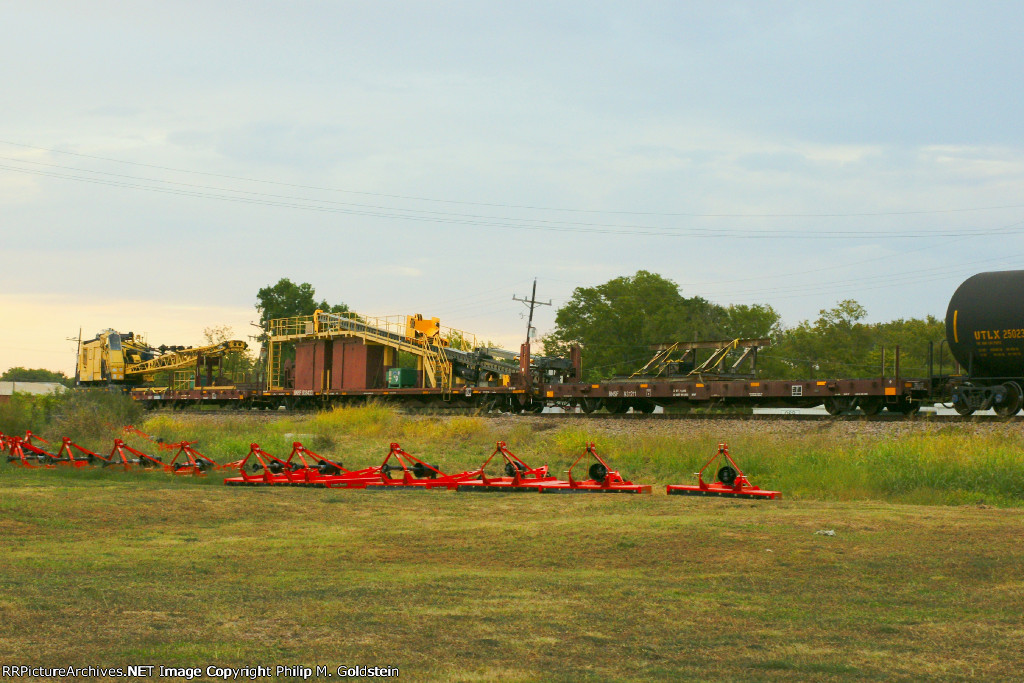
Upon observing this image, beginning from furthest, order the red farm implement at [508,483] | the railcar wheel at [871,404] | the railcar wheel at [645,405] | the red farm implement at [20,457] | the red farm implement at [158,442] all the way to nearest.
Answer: the railcar wheel at [645,405]
the railcar wheel at [871,404]
the red farm implement at [158,442]
the red farm implement at [20,457]
the red farm implement at [508,483]

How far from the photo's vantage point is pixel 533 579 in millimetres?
8203

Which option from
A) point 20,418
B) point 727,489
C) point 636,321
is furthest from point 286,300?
point 727,489

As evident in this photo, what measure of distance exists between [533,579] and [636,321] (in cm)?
6994

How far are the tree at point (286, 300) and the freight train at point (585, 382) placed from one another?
119 feet

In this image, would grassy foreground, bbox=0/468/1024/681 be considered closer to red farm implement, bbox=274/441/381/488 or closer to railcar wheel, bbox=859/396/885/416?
red farm implement, bbox=274/441/381/488

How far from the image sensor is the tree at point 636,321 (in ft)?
242

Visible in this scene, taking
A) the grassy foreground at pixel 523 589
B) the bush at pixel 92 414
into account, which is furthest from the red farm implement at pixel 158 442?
the grassy foreground at pixel 523 589

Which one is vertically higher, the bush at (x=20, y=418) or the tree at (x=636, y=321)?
the tree at (x=636, y=321)

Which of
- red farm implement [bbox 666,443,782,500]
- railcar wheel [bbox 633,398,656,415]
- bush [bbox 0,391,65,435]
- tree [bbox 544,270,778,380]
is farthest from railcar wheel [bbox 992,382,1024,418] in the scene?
tree [bbox 544,270,778,380]

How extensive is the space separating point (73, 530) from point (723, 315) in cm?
6889

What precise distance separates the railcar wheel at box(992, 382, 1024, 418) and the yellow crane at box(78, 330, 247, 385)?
1618 inches

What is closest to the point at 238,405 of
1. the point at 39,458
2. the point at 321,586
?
the point at 39,458

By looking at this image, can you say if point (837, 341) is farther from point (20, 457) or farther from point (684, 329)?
point (20, 457)

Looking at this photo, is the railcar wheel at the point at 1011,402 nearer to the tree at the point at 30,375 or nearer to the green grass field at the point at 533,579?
the green grass field at the point at 533,579
